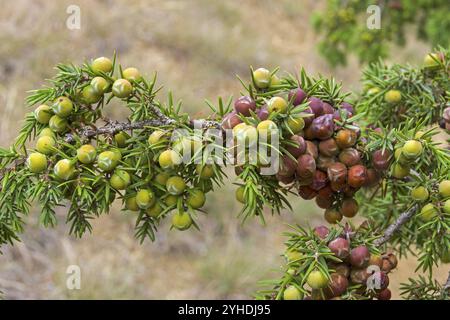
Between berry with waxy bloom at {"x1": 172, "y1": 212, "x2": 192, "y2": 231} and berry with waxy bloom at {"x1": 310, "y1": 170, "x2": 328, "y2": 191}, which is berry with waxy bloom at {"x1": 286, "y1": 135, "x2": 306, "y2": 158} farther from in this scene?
berry with waxy bloom at {"x1": 172, "y1": 212, "x2": 192, "y2": 231}

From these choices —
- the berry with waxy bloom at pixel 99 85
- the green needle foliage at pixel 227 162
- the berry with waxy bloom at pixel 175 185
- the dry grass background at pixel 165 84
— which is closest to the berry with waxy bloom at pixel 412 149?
the green needle foliage at pixel 227 162

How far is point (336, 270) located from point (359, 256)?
0.04 metres

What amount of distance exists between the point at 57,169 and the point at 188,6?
187 inches

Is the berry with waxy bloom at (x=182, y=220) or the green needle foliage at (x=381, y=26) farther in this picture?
the green needle foliage at (x=381, y=26)

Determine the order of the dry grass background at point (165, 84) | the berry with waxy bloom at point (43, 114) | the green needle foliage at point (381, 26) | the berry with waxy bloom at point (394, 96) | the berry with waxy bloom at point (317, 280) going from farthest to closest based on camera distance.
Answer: the dry grass background at point (165, 84)
the green needle foliage at point (381, 26)
the berry with waxy bloom at point (394, 96)
the berry with waxy bloom at point (43, 114)
the berry with waxy bloom at point (317, 280)

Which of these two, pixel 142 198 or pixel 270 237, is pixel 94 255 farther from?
pixel 142 198

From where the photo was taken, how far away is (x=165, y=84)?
432 centimetres

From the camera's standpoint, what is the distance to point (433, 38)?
221cm

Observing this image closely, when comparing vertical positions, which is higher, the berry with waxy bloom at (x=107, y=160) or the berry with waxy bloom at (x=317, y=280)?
the berry with waxy bloom at (x=107, y=160)

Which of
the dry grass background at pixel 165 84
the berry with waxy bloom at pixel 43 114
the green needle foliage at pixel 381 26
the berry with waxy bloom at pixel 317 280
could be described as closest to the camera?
the berry with waxy bloom at pixel 317 280

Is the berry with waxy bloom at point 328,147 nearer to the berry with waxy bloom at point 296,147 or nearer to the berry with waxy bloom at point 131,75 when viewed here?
the berry with waxy bloom at point 296,147

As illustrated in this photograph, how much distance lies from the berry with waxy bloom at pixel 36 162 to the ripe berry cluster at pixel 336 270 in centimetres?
37

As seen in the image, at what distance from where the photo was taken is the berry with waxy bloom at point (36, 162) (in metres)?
0.85

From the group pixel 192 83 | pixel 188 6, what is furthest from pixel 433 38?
pixel 188 6
